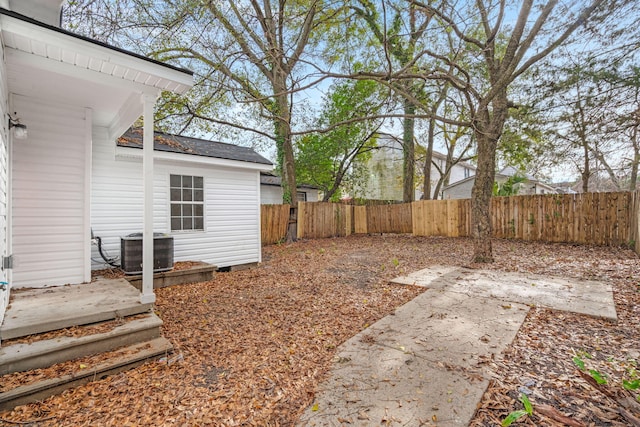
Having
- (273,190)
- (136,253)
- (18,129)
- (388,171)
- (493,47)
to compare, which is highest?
(388,171)

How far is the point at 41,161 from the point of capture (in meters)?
3.85

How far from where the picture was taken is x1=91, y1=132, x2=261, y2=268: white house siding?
208 inches

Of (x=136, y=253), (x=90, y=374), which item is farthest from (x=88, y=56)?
(x=136, y=253)

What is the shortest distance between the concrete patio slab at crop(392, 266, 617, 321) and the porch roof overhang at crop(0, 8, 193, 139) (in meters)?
4.48

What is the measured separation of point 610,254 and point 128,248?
10.1m

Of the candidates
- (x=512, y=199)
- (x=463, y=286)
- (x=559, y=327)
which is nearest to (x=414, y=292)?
(x=463, y=286)

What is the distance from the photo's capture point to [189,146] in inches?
258

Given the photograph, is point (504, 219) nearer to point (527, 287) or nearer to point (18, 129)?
point (527, 287)

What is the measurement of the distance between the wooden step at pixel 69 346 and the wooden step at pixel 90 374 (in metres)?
0.09

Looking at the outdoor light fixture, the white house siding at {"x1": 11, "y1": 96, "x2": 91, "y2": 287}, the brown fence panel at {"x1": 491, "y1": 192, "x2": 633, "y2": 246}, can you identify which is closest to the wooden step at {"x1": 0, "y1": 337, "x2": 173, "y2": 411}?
the white house siding at {"x1": 11, "y1": 96, "x2": 91, "y2": 287}

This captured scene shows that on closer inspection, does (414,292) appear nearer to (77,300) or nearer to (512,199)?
(77,300)

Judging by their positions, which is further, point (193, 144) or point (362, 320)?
point (193, 144)

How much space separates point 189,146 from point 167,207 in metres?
1.48

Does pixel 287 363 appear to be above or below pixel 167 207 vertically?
below
